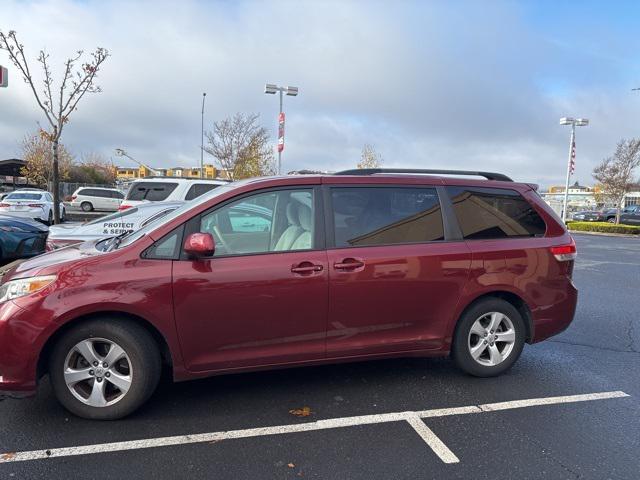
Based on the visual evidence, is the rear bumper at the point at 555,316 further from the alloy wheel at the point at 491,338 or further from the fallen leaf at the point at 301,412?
the fallen leaf at the point at 301,412

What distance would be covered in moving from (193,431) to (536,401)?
266cm

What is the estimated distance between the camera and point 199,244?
3230mm

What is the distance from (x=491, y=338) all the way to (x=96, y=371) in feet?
10.4

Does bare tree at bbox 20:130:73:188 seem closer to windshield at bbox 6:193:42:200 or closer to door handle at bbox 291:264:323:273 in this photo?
windshield at bbox 6:193:42:200

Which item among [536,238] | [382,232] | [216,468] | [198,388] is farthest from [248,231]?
[536,238]

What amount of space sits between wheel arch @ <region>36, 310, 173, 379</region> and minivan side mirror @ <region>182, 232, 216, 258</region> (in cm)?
60

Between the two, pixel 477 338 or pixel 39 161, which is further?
pixel 39 161

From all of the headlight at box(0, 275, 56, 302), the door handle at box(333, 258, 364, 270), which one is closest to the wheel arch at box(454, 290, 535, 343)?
the door handle at box(333, 258, 364, 270)

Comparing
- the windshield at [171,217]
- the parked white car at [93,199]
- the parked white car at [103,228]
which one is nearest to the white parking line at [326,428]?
the windshield at [171,217]

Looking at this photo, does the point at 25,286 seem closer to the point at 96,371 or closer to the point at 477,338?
the point at 96,371

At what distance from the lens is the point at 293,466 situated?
2.84 m

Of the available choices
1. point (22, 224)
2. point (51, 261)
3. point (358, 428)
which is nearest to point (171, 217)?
point (51, 261)

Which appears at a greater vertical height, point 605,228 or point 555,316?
point 555,316

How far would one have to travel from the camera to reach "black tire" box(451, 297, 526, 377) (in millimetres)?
4051
